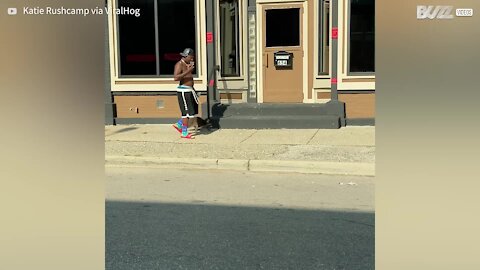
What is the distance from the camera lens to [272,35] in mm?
11898

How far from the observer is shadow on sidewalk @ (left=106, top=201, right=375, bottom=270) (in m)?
3.92

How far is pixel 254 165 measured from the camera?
7.61m

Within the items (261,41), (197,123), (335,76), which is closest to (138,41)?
(197,123)

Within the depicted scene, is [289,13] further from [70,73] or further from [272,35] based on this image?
[70,73]

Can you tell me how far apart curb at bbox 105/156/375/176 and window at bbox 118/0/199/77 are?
3914mm

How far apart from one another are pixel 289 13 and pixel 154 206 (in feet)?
24.7

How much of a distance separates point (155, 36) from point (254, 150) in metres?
4.63

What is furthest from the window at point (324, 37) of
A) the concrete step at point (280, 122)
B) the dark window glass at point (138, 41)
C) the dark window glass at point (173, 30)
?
the dark window glass at point (138, 41)

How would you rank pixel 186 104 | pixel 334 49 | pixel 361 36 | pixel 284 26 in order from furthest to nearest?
pixel 284 26 → pixel 334 49 → pixel 361 36 → pixel 186 104

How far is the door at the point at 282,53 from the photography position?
11750mm

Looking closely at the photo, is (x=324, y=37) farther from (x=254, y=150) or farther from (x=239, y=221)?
(x=239, y=221)

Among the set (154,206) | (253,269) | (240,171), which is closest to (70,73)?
(253,269)

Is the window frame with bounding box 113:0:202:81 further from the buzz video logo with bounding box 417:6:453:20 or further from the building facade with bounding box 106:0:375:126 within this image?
the buzz video logo with bounding box 417:6:453:20

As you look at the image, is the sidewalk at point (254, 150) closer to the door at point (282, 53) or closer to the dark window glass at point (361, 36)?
the dark window glass at point (361, 36)
